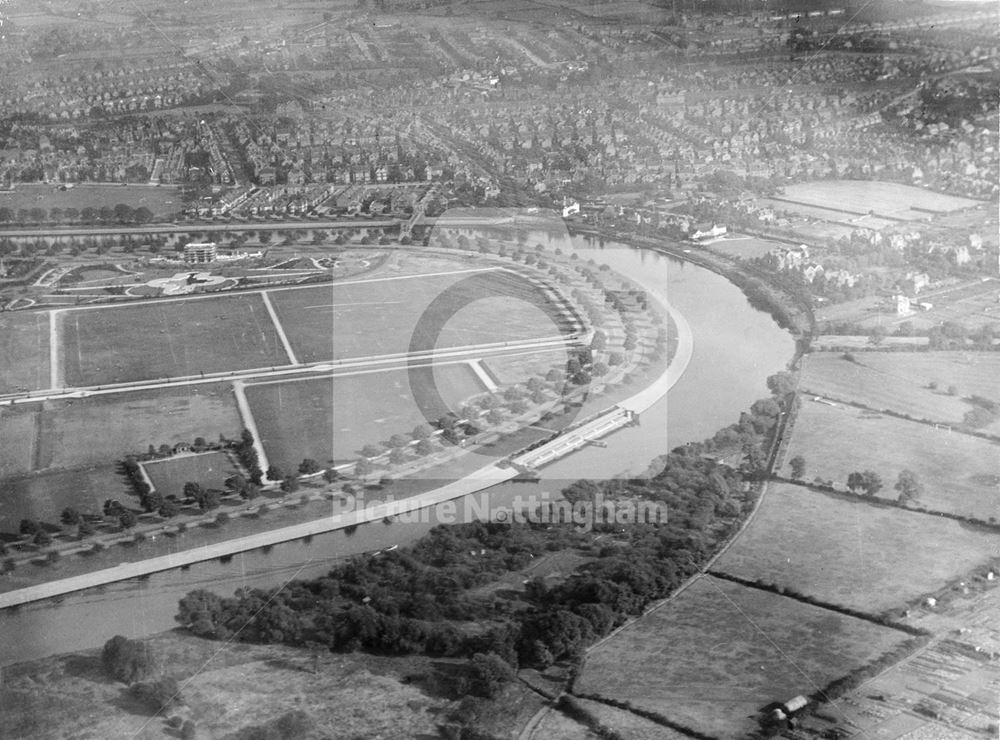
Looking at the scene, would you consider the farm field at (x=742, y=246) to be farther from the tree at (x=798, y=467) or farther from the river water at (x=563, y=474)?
the tree at (x=798, y=467)

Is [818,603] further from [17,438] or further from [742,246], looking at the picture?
[742,246]

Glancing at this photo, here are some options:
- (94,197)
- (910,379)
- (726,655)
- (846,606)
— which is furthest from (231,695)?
(94,197)

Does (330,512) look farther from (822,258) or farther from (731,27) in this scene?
(731,27)

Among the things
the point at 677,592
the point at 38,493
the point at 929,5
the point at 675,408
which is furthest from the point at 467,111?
the point at 677,592

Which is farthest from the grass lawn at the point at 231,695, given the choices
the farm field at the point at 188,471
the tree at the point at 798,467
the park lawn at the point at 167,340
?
the park lawn at the point at 167,340

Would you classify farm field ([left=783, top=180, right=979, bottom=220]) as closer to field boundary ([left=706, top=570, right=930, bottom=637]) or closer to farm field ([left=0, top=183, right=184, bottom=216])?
farm field ([left=0, top=183, right=184, bottom=216])

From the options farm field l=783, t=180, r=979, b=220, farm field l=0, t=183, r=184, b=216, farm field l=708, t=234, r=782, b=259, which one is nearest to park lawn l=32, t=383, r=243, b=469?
farm field l=708, t=234, r=782, b=259
